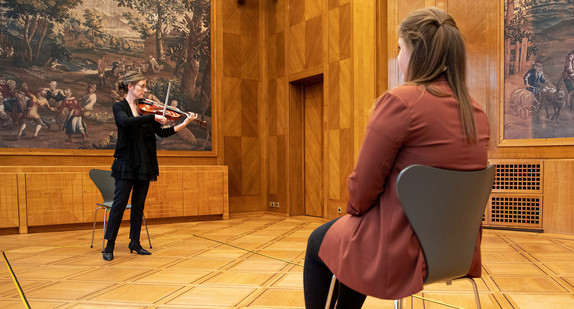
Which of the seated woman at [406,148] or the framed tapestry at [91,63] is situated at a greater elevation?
the framed tapestry at [91,63]

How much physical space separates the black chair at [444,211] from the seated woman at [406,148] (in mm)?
30

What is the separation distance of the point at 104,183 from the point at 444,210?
12.9 feet

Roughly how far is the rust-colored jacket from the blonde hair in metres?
0.04

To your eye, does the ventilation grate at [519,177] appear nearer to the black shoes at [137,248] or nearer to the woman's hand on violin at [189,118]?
the woman's hand on violin at [189,118]

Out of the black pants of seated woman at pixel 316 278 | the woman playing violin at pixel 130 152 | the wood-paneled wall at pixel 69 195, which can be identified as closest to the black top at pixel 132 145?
the woman playing violin at pixel 130 152

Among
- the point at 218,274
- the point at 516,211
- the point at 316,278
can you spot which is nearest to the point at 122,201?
the point at 218,274

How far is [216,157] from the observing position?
283 inches

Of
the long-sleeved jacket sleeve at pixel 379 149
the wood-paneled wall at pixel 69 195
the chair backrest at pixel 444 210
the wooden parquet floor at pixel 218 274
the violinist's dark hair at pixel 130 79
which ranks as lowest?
the wooden parquet floor at pixel 218 274

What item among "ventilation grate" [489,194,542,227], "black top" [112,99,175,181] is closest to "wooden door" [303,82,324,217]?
"ventilation grate" [489,194,542,227]

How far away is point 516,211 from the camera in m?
5.10

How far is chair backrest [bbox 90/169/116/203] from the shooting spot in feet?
14.3

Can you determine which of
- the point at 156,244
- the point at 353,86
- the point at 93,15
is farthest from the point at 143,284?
the point at 93,15

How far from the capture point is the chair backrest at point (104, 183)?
4367mm

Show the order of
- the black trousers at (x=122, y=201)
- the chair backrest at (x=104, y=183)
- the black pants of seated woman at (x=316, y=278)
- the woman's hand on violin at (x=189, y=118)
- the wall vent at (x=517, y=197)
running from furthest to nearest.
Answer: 1. the wall vent at (x=517, y=197)
2. the chair backrest at (x=104, y=183)
3. the woman's hand on violin at (x=189, y=118)
4. the black trousers at (x=122, y=201)
5. the black pants of seated woman at (x=316, y=278)
